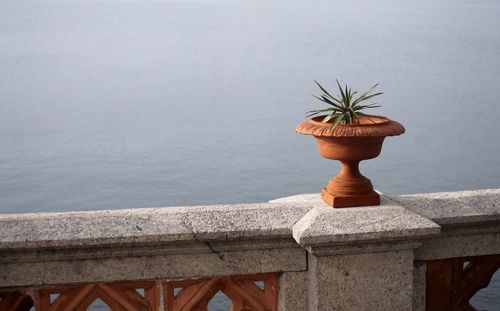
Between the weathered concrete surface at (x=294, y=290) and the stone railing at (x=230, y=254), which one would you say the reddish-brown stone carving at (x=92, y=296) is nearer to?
the stone railing at (x=230, y=254)

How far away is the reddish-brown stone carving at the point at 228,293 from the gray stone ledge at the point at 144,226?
213 millimetres


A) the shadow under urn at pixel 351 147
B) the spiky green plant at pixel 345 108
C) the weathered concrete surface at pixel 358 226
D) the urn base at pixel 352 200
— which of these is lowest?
the weathered concrete surface at pixel 358 226

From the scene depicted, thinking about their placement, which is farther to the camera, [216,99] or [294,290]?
[216,99]

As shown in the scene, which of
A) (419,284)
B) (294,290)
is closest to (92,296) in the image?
(294,290)

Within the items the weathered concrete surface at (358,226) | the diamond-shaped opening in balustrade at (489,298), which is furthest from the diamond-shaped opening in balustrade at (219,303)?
the weathered concrete surface at (358,226)

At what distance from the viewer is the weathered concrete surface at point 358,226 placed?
3135 millimetres

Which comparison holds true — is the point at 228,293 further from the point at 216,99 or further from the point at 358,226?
the point at 216,99

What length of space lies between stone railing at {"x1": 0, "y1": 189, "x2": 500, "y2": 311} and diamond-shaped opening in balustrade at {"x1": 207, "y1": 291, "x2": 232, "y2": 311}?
14.0m

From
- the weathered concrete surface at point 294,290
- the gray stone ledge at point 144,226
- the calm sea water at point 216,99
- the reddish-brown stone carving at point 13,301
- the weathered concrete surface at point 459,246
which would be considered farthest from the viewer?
the calm sea water at point 216,99

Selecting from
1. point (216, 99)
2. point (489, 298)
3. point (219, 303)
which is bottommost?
point (219, 303)

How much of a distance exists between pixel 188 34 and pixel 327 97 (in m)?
116

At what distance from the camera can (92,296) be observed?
3.23 meters

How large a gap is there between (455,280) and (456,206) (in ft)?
1.17

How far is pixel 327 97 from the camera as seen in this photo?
11.7 ft
